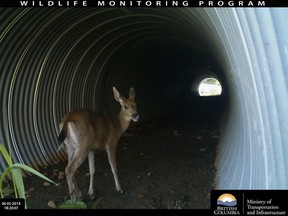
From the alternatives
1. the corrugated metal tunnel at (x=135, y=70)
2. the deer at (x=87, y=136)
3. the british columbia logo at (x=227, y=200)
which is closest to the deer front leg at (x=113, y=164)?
the deer at (x=87, y=136)

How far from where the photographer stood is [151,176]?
8.27 meters

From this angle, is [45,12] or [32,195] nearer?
[32,195]

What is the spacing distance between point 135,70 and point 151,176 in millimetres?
8270

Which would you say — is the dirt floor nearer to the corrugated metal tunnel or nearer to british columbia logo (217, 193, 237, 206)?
the corrugated metal tunnel

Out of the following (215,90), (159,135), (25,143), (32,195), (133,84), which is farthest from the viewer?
(215,90)

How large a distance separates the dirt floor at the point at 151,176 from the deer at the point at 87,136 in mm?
381

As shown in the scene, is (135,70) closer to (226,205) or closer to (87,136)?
(87,136)

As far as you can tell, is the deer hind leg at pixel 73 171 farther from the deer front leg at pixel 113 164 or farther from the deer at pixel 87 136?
the deer front leg at pixel 113 164

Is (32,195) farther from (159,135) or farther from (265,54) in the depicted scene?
(159,135)

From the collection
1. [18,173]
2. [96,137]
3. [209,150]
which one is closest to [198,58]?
[209,150]

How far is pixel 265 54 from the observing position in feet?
7.95

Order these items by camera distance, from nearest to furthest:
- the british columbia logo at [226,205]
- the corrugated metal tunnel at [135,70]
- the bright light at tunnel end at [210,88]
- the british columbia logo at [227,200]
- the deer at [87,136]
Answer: the corrugated metal tunnel at [135,70] → the british columbia logo at [226,205] → the british columbia logo at [227,200] → the deer at [87,136] → the bright light at tunnel end at [210,88]

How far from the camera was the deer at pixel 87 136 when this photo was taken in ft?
22.3

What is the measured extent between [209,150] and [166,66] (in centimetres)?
1052
